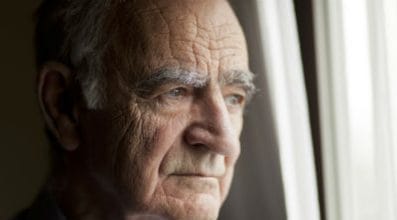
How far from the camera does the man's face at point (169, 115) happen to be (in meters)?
0.97

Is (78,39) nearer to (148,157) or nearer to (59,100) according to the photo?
(59,100)

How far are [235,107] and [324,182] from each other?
23 centimetres

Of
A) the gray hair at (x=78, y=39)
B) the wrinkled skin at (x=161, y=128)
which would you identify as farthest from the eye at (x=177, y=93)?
the gray hair at (x=78, y=39)

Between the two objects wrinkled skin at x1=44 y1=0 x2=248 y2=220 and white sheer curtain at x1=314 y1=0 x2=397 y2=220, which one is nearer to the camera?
wrinkled skin at x1=44 y1=0 x2=248 y2=220

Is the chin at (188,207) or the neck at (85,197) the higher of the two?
the neck at (85,197)

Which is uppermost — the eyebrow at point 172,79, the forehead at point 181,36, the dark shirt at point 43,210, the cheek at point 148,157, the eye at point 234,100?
the forehead at point 181,36

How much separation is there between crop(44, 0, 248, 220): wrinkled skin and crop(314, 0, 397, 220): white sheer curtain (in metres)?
0.22

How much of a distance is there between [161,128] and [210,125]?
0.28 ft

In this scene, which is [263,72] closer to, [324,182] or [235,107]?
[235,107]

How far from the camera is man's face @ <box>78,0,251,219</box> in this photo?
97cm

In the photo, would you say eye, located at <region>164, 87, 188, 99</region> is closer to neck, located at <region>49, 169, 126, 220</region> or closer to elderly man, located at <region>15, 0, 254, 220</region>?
elderly man, located at <region>15, 0, 254, 220</region>

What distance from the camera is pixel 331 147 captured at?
1.12 m

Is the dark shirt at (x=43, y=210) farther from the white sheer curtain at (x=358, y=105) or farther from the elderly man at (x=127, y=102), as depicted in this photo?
the white sheer curtain at (x=358, y=105)

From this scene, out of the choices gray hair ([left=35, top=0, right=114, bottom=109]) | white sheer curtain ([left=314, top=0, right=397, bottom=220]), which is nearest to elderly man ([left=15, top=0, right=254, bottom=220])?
gray hair ([left=35, top=0, right=114, bottom=109])
